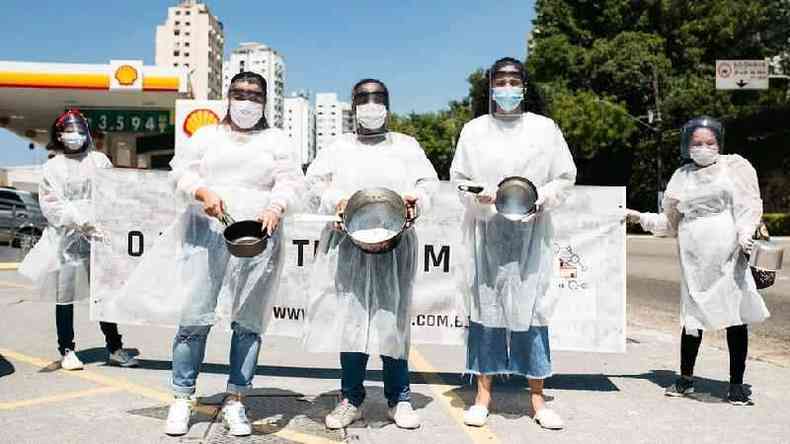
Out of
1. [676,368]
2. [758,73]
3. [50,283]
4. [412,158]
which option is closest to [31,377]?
[50,283]

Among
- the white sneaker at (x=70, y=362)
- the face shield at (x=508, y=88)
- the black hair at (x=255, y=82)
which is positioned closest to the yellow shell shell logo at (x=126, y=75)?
the white sneaker at (x=70, y=362)

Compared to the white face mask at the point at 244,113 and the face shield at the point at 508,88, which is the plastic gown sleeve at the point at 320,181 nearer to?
the white face mask at the point at 244,113

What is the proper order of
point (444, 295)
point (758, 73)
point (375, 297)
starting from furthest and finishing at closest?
point (758, 73) → point (444, 295) → point (375, 297)

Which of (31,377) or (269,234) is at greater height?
(269,234)

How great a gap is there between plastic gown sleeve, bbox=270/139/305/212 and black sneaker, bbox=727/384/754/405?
2952mm

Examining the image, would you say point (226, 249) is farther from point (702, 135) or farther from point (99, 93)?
point (99, 93)

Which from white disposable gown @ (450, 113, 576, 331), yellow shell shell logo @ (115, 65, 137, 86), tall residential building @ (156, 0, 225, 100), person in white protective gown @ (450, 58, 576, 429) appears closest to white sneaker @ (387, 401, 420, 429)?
person in white protective gown @ (450, 58, 576, 429)

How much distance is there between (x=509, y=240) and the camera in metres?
4.21

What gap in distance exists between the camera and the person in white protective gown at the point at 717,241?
479 cm

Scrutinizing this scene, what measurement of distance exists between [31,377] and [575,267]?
384cm

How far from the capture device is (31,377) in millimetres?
5195

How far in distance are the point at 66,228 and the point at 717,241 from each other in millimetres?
4390

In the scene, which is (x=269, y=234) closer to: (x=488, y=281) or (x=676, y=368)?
(x=488, y=281)

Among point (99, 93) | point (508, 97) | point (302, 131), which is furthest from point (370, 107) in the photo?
point (99, 93)
